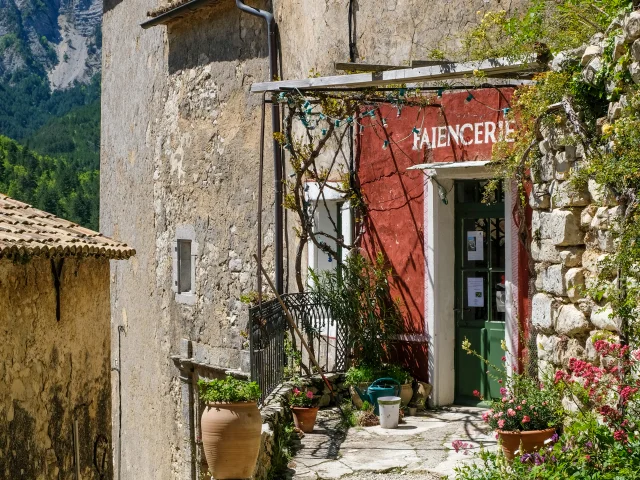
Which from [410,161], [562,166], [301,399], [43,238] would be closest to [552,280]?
[562,166]

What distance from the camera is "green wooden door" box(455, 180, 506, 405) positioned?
34.0 ft

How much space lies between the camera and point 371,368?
10.6 meters

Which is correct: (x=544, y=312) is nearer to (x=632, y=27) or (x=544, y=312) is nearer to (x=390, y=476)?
(x=390, y=476)

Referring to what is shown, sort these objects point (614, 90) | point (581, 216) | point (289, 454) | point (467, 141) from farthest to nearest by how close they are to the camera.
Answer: point (467, 141) < point (289, 454) < point (581, 216) < point (614, 90)

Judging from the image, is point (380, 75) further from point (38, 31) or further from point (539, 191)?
point (38, 31)

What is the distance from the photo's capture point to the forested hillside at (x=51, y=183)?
57.7 m

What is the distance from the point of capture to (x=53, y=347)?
28.7ft

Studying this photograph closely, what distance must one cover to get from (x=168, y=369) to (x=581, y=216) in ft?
30.8

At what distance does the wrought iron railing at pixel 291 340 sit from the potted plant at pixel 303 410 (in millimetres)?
350

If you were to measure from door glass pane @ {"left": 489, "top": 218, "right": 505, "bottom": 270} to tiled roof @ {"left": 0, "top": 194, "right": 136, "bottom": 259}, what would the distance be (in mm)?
3777

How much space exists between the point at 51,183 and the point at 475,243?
54.7m

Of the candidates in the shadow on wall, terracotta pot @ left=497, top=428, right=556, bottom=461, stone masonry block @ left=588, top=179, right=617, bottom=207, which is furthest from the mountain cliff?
stone masonry block @ left=588, top=179, right=617, bottom=207

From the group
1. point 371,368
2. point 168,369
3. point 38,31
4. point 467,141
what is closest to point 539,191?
point 467,141

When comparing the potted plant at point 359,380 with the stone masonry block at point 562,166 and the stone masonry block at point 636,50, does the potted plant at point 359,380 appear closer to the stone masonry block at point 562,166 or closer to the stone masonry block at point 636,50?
the stone masonry block at point 562,166
